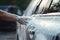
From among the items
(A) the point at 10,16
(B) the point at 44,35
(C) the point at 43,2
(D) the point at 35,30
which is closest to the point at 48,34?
(B) the point at 44,35

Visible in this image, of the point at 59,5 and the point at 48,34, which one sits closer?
the point at 48,34

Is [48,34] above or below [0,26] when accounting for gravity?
above

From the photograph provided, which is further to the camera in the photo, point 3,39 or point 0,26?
point 0,26

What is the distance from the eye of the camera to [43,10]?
3516 millimetres

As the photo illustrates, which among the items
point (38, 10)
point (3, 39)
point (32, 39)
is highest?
point (38, 10)

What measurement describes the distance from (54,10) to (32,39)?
0.44m

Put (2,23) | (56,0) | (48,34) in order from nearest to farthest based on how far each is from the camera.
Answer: (48,34), (56,0), (2,23)

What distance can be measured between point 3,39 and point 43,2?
829cm

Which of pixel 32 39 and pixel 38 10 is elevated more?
pixel 38 10

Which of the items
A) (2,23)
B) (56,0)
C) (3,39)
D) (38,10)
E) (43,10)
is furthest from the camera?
(2,23)

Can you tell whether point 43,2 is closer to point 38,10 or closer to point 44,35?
point 38,10

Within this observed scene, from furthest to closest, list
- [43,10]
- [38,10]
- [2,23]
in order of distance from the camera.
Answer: [2,23]
[38,10]
[43,10]

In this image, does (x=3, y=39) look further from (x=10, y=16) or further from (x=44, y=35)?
(x=44, y=35)

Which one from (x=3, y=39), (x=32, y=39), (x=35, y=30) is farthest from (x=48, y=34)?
(x=3, y=39)
